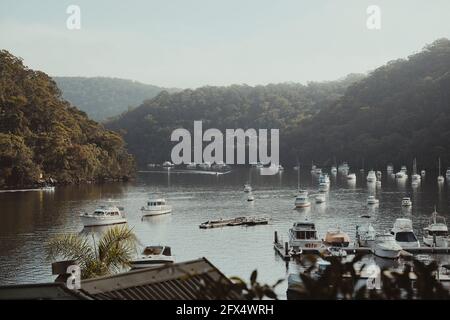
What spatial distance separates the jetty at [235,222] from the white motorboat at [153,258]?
924 centimetres

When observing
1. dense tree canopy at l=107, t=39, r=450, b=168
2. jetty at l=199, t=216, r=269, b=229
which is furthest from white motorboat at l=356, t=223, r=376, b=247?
dense tree canopy at l=107, t=39, r=450, b=168

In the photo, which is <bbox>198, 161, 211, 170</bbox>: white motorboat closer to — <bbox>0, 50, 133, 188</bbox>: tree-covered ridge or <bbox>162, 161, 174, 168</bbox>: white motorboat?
<bbox>162, 161, 174, 168</bbox>: white motorboat

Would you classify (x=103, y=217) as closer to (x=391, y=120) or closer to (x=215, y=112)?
(x=391, y=120)

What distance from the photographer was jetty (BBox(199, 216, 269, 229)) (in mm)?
30298

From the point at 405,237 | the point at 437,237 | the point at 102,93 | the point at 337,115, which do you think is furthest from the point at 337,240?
the point at 102,93

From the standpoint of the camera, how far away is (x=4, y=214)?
112ft

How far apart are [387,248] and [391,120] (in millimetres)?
59215

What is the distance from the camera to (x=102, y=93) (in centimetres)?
13025

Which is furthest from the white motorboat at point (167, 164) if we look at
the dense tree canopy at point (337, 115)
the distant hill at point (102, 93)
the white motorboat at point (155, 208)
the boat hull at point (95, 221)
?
the boat hull at point (95, 221)

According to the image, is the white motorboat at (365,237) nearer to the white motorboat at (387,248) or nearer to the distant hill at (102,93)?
the white motorboat at (387,248)

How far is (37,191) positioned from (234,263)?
32.5 metres

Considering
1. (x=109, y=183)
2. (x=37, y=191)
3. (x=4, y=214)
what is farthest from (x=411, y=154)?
(x=4, y=214)
